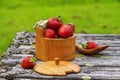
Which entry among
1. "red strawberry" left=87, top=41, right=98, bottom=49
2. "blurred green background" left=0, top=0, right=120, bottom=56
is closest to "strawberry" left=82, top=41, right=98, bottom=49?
"red strawberry" left=87, top=41, right=98, bottom=49

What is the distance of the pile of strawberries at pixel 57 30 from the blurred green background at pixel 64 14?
203cm

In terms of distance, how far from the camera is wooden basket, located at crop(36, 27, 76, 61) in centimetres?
338

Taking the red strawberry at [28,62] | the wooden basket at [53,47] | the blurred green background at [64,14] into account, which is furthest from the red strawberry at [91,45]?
the blurred green background at [64,14]

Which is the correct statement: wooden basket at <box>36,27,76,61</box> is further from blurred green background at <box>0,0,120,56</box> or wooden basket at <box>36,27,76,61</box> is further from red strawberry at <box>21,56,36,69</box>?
blurred green background at <box>0,0,120,56</box>

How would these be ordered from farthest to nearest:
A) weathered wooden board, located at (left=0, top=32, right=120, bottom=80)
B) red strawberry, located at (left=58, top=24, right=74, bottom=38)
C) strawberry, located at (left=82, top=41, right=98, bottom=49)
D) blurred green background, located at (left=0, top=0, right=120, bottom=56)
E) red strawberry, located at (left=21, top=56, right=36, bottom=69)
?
blurred green background, located at (left=0, top=0, right=120, bottom=56) < strawberry, located at (left=82, top=41, right=98, bottom=49) < red strawberry, located at (left=58, top=24, right=74, bottom=38) < red strawberry, located at (left=21, top=56, right=36, bottom=69) < weathered wooden board, located at (left=0, top=32, right=120, bottom=80)

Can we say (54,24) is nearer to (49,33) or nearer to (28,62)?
(49,33)

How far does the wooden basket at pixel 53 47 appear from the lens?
338 centimetres

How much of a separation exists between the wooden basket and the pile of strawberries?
Result: 0.11 ft

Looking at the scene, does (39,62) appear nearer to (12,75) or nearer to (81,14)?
(12,75)

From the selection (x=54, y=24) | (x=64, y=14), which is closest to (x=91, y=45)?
(x=54, y=24)

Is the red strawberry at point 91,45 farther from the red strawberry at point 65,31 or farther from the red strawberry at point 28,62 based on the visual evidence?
the red strawberry at point 28,62

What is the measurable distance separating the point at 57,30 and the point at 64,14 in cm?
344

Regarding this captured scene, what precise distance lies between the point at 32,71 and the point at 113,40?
3.91 ft

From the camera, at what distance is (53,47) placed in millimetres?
3381
